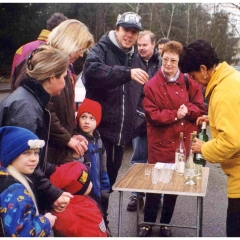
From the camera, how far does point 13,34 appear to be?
23297 millimetres

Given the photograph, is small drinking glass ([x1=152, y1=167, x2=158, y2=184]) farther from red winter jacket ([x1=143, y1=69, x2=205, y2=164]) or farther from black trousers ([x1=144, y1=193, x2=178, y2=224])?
black trousers ([x1=144, y1=193, x2=178, y2=224])

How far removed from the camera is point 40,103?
2650 millimetres

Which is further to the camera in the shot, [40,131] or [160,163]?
[160,163]

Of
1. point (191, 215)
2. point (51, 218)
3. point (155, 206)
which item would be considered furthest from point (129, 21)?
point (191, 215)

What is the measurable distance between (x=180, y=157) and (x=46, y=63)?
5.44 ft

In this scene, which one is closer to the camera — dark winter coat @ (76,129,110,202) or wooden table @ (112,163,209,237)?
wooden table @ (112,163,209,237)

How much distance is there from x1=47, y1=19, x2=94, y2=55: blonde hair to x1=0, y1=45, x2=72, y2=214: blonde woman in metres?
0.27

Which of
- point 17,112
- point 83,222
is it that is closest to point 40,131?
point 17,112

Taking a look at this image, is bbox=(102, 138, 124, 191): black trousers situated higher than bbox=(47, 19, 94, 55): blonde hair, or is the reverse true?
bbox=(47, 19, 94, 55): blonde hair

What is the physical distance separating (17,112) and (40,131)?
0.59ft

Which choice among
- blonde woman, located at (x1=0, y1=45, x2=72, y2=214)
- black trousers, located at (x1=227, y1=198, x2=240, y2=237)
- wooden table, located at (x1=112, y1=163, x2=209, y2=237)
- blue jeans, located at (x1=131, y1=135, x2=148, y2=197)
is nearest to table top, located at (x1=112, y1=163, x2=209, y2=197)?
wooden table, located at (x1=112, y1=163, x2=209, y2=237)

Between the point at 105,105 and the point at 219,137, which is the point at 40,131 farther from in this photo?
the point at 105,105

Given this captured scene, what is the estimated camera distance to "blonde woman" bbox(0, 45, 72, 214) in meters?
2.52

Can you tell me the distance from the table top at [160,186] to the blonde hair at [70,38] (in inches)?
42.3
